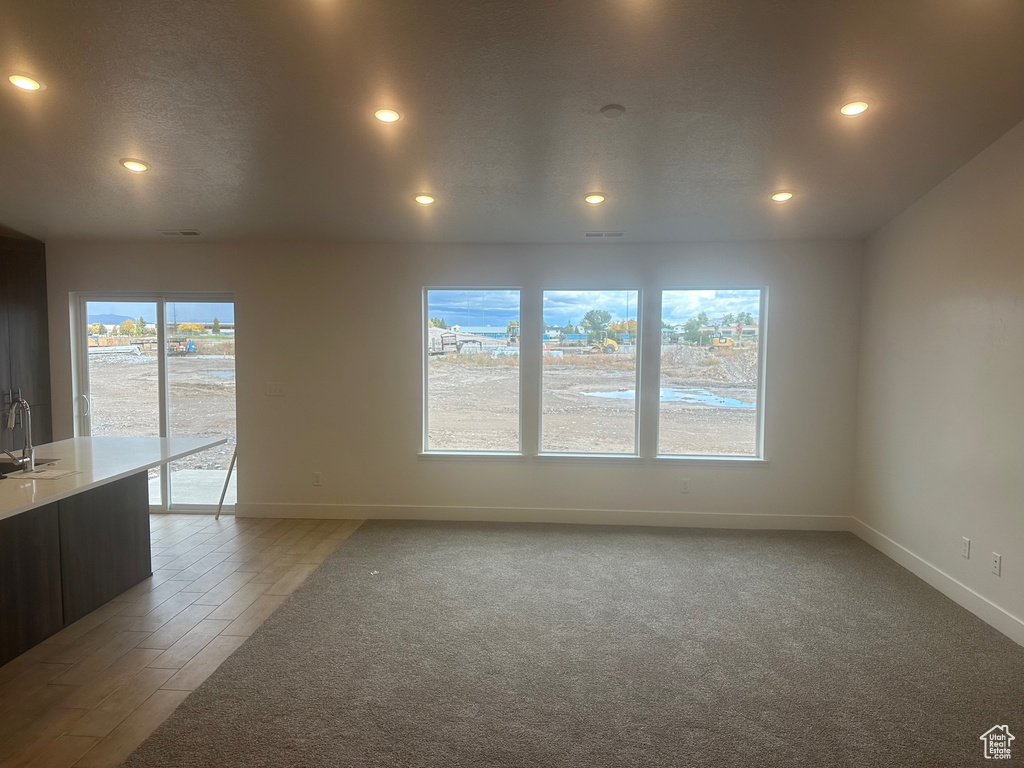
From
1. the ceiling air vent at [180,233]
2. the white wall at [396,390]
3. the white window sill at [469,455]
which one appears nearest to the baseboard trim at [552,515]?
the white wall at [396,390]

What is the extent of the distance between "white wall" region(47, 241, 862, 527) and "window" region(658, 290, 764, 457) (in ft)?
0.48

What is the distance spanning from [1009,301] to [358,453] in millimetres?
4641

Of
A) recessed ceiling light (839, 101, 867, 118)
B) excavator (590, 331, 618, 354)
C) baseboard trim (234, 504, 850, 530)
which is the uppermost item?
recessed ceiling light (839, 101, 867, 118)

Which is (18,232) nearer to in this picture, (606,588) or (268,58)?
(268,58)

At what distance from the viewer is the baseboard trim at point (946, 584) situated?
2.71 metres

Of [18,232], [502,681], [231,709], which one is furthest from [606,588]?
[18,232]

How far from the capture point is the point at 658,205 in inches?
140

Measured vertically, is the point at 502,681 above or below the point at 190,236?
below

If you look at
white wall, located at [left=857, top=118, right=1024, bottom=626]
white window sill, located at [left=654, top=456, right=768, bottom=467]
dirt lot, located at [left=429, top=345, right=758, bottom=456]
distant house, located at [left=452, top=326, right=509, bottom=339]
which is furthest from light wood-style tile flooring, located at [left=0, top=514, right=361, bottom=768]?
white wall, located at [left=857, top=118, right=1024, bottom=626]

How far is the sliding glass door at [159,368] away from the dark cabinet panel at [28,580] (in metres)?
2.11

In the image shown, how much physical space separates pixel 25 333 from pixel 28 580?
2.89 meters

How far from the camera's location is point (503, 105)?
2377 mm

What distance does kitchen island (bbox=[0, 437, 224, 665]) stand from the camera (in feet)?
8.08

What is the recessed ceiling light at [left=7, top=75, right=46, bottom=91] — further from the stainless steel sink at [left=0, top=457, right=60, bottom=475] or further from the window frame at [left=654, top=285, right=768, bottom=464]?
the window frame at [left=654, top=285, right=768, bottom=464]
